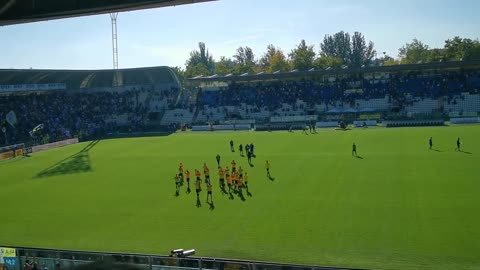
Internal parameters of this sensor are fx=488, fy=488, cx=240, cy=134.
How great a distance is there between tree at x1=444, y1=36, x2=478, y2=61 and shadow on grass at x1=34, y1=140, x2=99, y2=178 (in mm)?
78097

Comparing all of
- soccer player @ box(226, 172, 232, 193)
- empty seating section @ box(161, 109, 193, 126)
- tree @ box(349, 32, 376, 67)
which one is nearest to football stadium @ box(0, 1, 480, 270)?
soccer player @ box(226, 172, 232, 193)

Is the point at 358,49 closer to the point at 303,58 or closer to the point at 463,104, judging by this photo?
the point at 303,58

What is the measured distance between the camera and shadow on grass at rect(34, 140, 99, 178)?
1480 inches

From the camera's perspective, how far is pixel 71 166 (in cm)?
4022

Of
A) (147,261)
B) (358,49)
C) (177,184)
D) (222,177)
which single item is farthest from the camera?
(358,49)

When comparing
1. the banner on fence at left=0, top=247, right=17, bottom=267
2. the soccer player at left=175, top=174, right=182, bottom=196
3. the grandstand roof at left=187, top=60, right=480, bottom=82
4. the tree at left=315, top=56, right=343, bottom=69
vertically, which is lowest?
the banner on fence at left=0, top=247, right=17, bottom=267

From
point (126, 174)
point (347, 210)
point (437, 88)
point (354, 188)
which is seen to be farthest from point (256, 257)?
point (437, 88)

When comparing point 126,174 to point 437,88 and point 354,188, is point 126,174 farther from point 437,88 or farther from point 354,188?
point 437,88

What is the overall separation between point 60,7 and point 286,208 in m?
14.1

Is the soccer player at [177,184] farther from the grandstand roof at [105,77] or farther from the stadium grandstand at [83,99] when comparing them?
the grandstand roof at [105,77]

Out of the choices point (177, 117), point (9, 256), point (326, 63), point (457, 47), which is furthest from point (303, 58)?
point (9, 256)

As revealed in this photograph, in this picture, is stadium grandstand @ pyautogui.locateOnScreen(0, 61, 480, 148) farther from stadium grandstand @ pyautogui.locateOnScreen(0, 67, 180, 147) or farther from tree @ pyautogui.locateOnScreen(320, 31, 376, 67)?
tree @ pyautogui.locateOnScreen(320, 31, 376, 67)

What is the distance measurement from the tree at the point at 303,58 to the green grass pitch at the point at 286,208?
70.1 metres

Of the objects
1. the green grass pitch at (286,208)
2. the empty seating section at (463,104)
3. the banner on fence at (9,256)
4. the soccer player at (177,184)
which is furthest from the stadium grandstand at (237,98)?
the banner on fence at (9,256)
